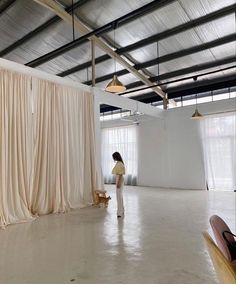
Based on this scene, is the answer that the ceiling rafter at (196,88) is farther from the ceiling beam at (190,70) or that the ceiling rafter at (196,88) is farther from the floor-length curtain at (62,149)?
the floor-length curtain at (62,149)

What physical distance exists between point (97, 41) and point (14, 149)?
13.3ft

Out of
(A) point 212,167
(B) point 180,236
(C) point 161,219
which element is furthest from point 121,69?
(B) point 180,236

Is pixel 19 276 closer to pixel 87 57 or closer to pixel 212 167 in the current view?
pixel 87 57

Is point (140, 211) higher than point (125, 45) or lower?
lower

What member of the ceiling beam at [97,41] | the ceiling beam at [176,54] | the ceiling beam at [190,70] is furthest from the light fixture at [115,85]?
the ceiling beam at [190,70]

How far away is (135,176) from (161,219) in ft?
21.5

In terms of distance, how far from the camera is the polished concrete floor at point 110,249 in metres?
2.79

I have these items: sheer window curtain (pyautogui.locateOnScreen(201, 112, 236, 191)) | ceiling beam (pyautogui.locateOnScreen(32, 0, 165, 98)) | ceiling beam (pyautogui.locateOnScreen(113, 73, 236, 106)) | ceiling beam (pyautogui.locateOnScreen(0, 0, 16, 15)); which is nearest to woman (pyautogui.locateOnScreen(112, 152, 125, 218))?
ceiling beam (pyautogui.locateOnScreen(32, 0, 165, 98))

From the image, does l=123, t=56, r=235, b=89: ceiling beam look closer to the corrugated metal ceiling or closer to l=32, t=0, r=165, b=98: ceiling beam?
the corrugated metal ceiling

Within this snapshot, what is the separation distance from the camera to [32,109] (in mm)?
5910

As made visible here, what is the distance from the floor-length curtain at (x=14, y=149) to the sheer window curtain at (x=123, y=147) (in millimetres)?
6862

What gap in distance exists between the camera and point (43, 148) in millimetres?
5984

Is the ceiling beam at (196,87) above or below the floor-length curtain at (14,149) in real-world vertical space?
above

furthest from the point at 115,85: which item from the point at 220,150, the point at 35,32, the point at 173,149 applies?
the point at 173,149
